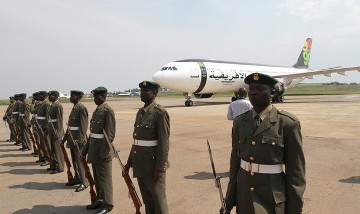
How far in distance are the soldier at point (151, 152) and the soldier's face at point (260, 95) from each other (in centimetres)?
185

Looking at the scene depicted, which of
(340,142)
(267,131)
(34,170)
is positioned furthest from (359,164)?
(34,170)

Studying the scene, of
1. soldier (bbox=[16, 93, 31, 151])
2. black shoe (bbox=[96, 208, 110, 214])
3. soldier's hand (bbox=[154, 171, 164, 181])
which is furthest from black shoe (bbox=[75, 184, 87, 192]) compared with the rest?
soldier (bbox=[16, 93, 31, 151])

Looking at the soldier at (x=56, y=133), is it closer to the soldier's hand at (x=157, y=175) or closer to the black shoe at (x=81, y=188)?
the black shoe at (x=81, y=188)

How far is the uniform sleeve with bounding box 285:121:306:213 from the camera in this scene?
2.90 meters

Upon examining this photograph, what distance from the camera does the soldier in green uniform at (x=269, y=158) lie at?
9.57 feet

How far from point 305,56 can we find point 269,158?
5427 cm

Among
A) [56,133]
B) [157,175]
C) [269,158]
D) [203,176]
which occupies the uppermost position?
[269,158]

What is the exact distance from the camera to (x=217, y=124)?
17.1m

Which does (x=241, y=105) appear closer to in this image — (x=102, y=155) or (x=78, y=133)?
(x=102, y=155)

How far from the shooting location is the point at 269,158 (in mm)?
2949

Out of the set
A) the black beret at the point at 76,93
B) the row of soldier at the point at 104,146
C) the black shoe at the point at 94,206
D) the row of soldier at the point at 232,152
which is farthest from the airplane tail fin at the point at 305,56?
the black shoe at the point at 94,206

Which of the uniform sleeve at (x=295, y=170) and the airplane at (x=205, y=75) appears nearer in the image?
the uniform sleeve at (x=295, y=170)

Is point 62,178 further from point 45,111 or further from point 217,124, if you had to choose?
point 217,124

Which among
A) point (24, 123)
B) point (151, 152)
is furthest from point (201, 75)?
point (151, 152)
